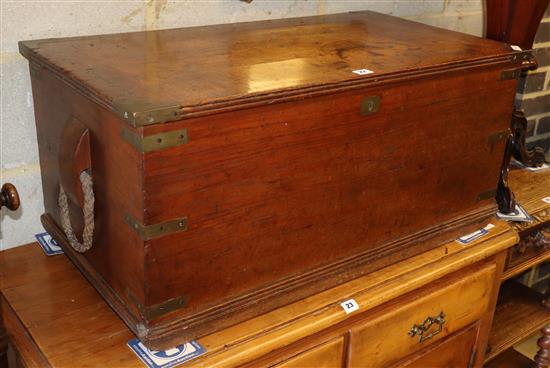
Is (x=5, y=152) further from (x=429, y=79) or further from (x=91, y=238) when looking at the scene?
(x=429, y=79)

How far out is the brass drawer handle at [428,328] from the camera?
146cm

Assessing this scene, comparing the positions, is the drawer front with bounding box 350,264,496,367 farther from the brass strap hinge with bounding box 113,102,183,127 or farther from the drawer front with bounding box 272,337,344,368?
the brass strap hinge with bounding box 113,102,183,127

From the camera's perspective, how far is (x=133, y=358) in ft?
3.53

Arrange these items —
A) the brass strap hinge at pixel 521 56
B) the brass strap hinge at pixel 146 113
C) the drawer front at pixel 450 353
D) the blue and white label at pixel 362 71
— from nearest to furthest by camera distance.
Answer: the brass strap hinge at pixel 146 113 → the blue and white label at pixel 362 71 → the brass strap hinge at pixel 521 56 → the drawer front at pixel 450 353

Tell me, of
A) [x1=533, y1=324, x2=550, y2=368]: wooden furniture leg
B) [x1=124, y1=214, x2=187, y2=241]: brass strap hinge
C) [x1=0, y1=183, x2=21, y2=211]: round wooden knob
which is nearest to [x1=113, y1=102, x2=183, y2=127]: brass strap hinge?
[x1=124, y1=214, x2=187, y2=241]: brass strap hinge

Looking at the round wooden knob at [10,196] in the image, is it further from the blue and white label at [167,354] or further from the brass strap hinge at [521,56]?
the brass strap hinge at [521,56]

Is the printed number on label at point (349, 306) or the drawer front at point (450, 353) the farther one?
the drawer front at point (450, 353)

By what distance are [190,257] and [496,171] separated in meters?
0.82

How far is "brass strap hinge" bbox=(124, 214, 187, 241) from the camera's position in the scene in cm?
101

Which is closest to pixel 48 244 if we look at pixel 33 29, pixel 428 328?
pixel 33 29

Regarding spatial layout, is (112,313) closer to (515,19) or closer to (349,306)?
(349,306)

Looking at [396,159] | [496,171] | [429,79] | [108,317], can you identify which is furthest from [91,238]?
[496,171]

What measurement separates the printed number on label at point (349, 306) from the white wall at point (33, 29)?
0.68 metres

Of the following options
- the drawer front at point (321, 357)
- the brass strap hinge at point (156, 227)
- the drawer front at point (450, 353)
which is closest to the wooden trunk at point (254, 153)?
the brass strap hinge at point (156, 227)
